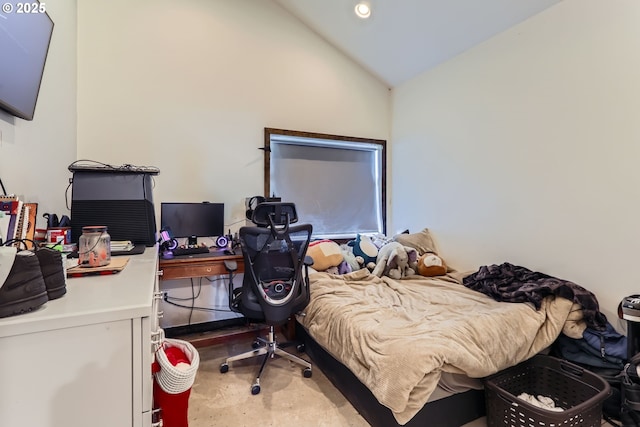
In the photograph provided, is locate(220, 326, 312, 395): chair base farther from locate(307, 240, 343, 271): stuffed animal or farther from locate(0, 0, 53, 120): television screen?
locate(0, 0, 53, 120): television screen

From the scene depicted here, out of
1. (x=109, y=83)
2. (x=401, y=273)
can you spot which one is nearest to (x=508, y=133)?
(x=401, y=273)

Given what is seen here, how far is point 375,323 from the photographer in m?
1.81

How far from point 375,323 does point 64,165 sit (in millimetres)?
2277

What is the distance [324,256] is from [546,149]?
1869 millimetres

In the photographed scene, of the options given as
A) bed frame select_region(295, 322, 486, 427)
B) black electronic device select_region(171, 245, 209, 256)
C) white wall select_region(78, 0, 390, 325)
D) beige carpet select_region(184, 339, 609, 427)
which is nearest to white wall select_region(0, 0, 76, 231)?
white wall select_region(78, 0, 390, 325)

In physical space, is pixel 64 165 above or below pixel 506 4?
below

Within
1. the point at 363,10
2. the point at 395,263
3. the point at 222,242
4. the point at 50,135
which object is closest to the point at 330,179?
the point at 395,263

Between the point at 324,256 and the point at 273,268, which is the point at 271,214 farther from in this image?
the point at 324,256

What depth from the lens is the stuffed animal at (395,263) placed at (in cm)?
277

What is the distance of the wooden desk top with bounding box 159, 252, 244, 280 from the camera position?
2266 mm

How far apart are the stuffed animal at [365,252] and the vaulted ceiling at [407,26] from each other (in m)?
1.90

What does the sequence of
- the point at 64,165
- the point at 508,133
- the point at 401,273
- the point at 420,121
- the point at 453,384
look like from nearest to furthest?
1. the point at 453,384
2. the point at 64,165
3. the point at 508,133
4. the point at 401,273
5. the point at 420,121

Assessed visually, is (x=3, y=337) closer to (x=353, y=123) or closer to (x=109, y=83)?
(x=109, y=83)

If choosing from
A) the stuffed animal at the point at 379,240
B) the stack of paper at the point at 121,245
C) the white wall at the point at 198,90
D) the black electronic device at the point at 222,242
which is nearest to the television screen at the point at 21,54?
the stack of paper at the point at 121,245
